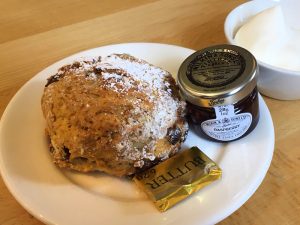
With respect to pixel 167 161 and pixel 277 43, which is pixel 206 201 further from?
pixel 277 43

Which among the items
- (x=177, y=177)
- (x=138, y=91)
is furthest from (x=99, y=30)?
(x=177, y=177)

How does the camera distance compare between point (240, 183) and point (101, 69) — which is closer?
point (240, 183)

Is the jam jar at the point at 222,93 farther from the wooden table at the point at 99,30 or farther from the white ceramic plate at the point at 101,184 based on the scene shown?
the wooden table at the point at 99,30

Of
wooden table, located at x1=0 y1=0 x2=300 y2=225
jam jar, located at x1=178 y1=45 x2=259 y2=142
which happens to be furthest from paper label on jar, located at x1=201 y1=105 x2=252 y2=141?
wooden table, located at x1=0 y1=0 x2=300 y2=225

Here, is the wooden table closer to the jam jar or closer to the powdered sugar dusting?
the jam jar

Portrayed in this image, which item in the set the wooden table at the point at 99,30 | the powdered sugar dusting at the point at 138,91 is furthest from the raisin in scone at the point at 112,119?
the wooden table at the point at 99,30

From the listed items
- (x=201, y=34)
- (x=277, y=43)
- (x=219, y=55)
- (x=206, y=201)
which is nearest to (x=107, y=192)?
(x=206, y=201)
